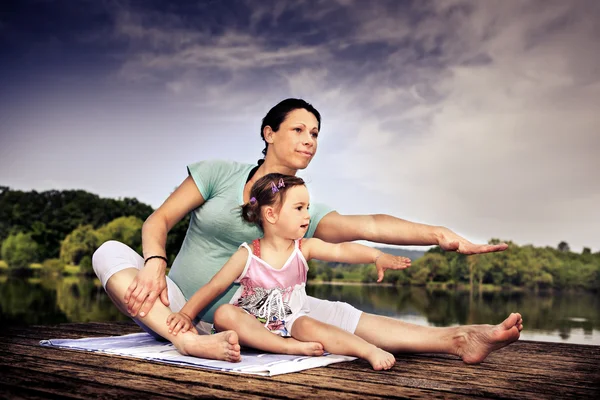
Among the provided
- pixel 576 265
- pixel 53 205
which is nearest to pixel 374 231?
pixel 576 265

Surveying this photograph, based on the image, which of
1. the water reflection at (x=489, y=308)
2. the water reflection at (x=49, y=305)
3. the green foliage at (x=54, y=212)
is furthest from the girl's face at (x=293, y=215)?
the green foliage at (x=54, y=212)

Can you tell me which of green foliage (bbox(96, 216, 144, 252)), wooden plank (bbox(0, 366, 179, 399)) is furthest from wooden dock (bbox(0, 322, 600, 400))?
green foliage (bbox(96, 216, 144, 252))

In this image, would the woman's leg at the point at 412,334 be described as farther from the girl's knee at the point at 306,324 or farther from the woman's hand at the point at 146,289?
the woman's hand at the point at 146,289

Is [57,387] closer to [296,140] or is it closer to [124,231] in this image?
[296,140]

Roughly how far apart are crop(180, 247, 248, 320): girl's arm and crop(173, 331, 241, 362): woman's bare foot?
155mm

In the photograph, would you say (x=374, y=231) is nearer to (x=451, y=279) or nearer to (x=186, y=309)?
(x=186, y=309)

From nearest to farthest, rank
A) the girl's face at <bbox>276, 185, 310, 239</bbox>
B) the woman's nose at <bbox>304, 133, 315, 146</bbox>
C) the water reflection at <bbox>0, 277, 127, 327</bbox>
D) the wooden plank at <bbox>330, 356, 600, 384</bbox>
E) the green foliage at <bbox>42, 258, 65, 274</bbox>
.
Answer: the wooden plank at <bbox>330, 356, 600, 384</bbox>
the girl's face at <bbox>276, 185, 310, 239</bbox>
the woman's nose at <bbox>304, 133, 315, 146</bbox>
the water reflection at <bbox>0, 277, 127, 327</bbox>
the green foliage at <bbox>42, 258, 65, 274</bbox>

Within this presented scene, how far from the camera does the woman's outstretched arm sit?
254 cm

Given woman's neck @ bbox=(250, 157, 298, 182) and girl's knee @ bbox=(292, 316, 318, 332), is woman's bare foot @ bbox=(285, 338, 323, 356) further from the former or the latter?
woman's neck @ bbox=(250, 157, 298, 182)

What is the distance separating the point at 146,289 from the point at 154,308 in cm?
11

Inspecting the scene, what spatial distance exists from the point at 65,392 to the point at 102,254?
102 centimetres

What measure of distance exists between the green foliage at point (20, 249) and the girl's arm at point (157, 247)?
43.9 meters

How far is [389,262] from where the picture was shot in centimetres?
269

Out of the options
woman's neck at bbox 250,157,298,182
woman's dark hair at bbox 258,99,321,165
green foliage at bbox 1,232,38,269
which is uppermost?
green foliage at bbox 1,232,38,269
